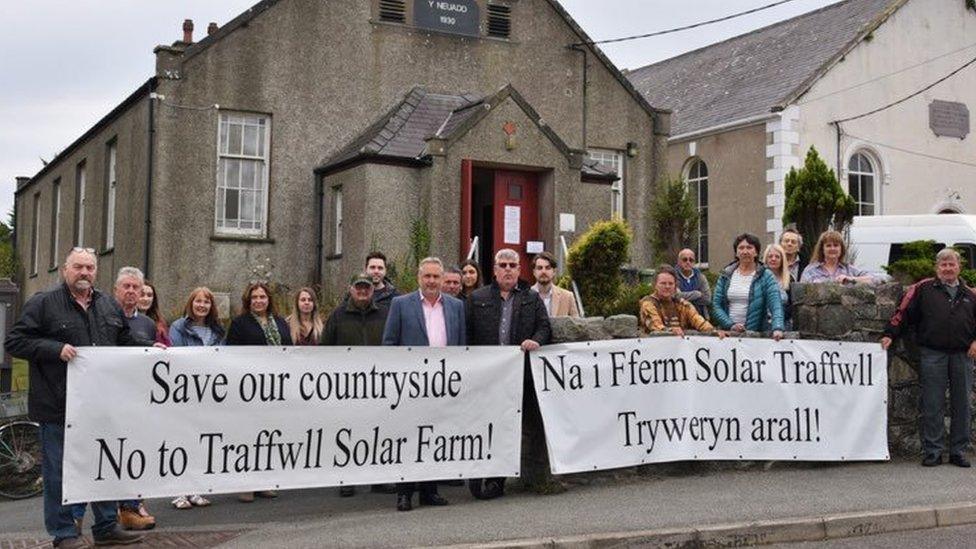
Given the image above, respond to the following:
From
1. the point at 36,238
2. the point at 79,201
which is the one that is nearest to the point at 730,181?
the point at 79,201

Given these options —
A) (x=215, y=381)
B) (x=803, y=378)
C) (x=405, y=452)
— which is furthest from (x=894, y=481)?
(x=215, y=381)

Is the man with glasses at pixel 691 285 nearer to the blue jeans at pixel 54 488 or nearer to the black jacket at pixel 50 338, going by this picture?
the black jacket at pixel 50 338

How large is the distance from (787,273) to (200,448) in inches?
235

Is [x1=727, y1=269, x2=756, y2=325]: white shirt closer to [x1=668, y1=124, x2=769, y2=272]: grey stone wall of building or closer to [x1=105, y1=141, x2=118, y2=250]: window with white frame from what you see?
[x1=105, y1=141, x2=118, y2=250]: window with white frame

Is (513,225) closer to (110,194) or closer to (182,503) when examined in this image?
(110,194)

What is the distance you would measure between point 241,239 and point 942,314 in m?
11.6

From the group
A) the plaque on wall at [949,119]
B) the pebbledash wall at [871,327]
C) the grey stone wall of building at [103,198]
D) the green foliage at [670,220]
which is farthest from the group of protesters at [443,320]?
the plaque on wall at [949,119]

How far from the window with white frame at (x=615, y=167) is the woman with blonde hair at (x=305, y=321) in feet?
38.9

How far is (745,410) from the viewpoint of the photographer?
398 inches

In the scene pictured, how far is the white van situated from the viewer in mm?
16938

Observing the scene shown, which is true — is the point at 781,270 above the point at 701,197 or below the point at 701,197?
below

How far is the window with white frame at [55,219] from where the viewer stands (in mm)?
25763

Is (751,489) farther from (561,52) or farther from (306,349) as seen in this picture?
(561,52)

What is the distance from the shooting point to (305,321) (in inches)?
400
